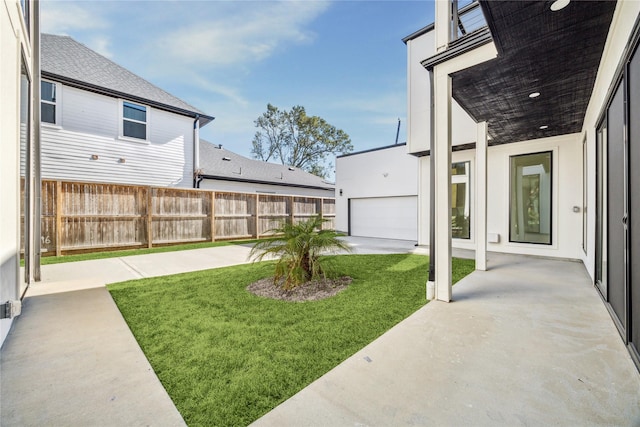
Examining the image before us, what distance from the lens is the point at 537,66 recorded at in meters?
3.36

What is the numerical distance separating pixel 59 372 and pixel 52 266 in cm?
486

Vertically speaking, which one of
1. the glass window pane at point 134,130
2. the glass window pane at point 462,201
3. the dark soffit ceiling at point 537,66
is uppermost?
the glass window pane at point 134,130

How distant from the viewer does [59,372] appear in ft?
6.39

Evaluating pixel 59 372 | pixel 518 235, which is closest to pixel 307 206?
pixel 518 235

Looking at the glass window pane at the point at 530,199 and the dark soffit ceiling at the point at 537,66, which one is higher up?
the dark soffit ceiling at the point at 537,66

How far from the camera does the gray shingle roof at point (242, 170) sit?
1194 cm

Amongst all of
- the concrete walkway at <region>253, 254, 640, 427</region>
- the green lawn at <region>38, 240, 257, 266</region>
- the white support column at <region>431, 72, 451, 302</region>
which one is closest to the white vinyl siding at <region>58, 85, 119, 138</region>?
the green lawn at <region>38, 240, 257, 266</region>

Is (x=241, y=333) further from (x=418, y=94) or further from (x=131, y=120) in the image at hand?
(x=131, y=120)

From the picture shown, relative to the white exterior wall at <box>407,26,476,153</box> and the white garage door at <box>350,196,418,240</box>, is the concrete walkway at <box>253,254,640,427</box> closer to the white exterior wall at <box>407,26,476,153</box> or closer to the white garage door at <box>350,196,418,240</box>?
the white exterior wall at <box>407,26,476,153</box>

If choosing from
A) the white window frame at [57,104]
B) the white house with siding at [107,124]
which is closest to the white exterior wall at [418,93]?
the white house with siding at [107,124]

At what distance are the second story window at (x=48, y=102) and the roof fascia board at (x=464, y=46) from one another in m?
9.71

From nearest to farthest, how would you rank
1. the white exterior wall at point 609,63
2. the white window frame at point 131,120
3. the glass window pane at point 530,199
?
the white exterior wall at point 609,63, the glass window pane at point 530,199, the white window frame at point 131,120

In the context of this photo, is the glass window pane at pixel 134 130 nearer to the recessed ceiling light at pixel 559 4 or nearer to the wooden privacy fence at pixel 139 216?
the wooden privacy fence at pixel 139 216

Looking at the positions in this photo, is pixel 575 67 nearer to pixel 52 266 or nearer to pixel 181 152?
pixel 52 266
